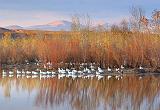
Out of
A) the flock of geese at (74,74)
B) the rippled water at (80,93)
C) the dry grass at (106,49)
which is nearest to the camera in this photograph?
the rippled water at (80,93)

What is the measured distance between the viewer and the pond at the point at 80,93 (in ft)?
38.1

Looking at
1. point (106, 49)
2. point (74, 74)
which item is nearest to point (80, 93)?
point (74, 74)

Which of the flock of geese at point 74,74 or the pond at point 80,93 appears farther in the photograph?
the flock of geese at point 74,74

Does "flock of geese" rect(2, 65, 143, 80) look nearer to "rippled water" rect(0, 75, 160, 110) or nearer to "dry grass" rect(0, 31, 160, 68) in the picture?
"dry grass" rect(0, 31, 160, 68)

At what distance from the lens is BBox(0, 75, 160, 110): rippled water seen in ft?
38.0

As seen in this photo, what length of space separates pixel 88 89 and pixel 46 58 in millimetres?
7140

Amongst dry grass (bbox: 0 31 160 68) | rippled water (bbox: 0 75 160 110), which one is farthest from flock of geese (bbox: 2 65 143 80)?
rippled water (bbox: 0 75 160 110)

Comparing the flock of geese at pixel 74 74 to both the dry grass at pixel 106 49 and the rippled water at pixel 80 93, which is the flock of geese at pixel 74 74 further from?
the rippled water at pixel 80 93

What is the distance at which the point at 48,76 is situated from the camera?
19172 millimetres

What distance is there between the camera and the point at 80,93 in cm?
1400

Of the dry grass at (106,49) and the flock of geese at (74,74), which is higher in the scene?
the dry grass at (106,49)

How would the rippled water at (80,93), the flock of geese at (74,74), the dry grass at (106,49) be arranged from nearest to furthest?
the rippled water at (80,93) < the flock of geese at (74,74) < the dry grass at (106,49)

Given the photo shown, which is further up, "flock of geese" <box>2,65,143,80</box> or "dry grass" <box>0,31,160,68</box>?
"dry grass" <box>0,31,160,68</box>

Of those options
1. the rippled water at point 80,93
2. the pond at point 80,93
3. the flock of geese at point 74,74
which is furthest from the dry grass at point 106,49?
the rippled water at point 80,93
